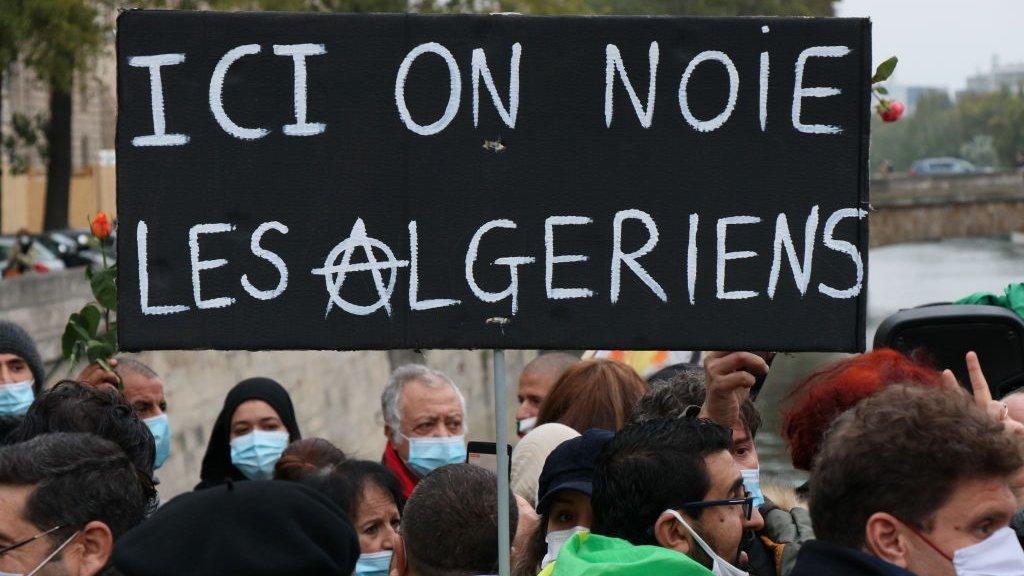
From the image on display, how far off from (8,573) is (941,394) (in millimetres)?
1909

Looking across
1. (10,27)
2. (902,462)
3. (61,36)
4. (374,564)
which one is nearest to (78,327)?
(374,564)

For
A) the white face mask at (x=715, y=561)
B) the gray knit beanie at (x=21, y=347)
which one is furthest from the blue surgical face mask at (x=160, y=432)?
the white face mask at (x=715, y=561)

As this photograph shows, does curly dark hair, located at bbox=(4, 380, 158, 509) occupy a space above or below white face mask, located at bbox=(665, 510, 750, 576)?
above

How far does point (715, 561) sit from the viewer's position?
363 cm

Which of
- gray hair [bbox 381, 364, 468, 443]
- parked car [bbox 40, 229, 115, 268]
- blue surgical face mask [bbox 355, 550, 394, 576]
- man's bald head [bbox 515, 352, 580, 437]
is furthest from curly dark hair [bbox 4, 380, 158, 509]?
parked car [bbox 40, 229, 115, 268]

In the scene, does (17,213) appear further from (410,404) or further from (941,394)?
(941,394)

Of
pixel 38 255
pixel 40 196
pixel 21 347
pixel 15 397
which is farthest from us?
pixel 40 196

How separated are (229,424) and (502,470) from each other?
3027 mm

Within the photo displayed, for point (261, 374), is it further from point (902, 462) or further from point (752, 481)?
point (902, 462)

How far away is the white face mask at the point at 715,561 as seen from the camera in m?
3.63

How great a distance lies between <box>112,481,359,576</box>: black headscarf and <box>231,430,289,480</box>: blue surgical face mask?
3.35m

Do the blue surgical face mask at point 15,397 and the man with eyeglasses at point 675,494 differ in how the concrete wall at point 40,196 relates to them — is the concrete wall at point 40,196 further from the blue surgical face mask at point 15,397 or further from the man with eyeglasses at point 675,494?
the man with eyeglasses at point 675,494

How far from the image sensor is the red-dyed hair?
3992mm

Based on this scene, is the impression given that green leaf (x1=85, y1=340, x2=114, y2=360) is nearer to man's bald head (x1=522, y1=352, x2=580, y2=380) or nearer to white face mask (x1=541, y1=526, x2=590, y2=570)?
man's bald head (x1=522, y1=352, x2=580, y2=380)
